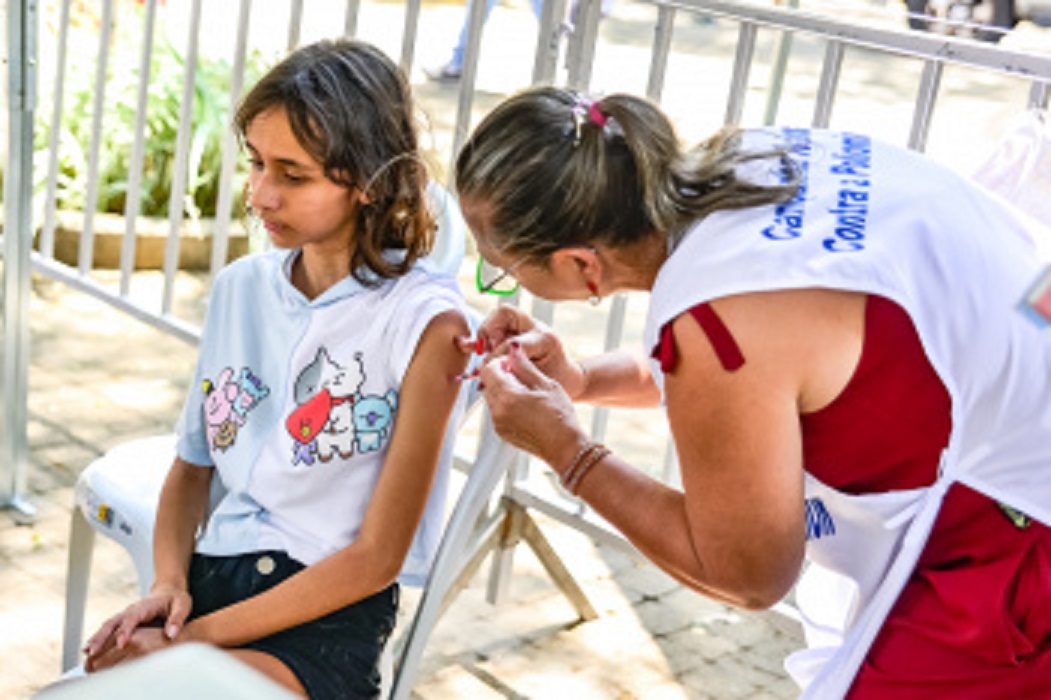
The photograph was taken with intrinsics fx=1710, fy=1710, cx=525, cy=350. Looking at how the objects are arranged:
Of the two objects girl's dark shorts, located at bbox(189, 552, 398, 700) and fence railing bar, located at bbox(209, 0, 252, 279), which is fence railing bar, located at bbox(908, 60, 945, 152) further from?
fence railing bar, located at bbox(209, 0, 252, 279)

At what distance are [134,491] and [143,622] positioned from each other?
0.39m

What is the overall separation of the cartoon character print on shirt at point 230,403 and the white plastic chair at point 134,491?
0.26 metres

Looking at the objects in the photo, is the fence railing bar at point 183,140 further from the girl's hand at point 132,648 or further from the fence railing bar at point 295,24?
the girl's hand at point 132,648

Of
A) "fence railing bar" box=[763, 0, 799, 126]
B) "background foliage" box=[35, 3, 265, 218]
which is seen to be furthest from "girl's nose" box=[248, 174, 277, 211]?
"background foliage" box=[35, 3, 265, 218]

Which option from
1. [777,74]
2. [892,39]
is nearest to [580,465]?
[892,39]

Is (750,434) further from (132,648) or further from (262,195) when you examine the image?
(132,648)

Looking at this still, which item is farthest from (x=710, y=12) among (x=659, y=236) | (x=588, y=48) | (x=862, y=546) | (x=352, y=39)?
(x=862, y=546)

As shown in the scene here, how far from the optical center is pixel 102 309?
5641 mm

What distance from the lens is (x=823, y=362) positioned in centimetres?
203

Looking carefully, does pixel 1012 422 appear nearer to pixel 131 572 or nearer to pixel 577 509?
pixel 577 509

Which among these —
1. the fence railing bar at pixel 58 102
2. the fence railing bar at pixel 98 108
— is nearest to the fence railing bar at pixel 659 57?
the fence railing bar at pixel 98 108

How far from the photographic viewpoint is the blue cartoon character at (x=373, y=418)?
2602 millimetres

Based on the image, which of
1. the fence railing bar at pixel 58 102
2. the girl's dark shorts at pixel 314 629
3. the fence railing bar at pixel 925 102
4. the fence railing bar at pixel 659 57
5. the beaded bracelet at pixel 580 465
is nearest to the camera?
the beaded bracelet at pixel 580 465

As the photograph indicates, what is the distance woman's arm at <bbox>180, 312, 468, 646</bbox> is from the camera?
2.55 m
